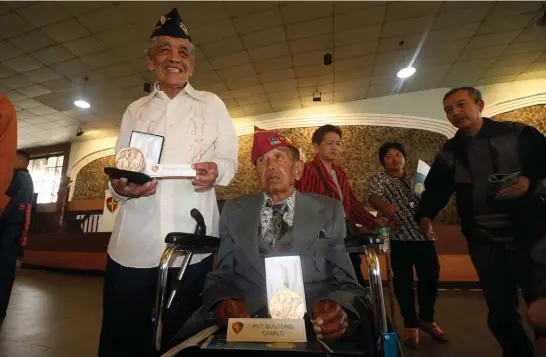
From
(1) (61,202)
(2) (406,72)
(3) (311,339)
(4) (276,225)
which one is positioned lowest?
(3) (311,339)

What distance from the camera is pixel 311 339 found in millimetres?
899

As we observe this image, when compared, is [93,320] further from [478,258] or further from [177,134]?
[478,258]

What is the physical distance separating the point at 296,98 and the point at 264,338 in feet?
17.6

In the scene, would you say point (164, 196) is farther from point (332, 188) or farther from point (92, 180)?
point (92, 180)

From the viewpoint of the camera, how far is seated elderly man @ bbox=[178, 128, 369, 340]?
100 centimetres

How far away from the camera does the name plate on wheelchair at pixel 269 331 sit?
83 centimetres

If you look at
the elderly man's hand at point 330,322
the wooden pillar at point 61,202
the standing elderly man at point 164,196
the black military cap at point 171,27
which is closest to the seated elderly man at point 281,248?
the elderly man's hand at point 330,322

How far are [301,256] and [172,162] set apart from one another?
0.64m

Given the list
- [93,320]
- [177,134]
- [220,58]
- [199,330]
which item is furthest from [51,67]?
[199,330]

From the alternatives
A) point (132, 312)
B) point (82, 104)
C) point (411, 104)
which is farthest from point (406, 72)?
point (82, 104)

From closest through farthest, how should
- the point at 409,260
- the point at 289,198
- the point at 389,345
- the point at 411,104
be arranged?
the point at 389,345 < the point at 289,198 < the point at 409,260 < the point at 411,104

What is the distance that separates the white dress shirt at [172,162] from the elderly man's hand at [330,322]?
519 mm

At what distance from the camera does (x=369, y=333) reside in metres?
0.93

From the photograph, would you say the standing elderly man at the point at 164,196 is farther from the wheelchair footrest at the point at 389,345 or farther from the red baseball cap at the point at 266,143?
the wheelchair footrest at the point at 389,345
